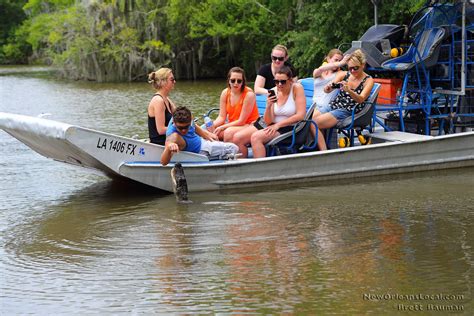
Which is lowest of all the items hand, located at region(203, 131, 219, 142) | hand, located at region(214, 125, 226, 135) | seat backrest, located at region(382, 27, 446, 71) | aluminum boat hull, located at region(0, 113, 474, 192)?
aluminum boat hull, located at region(0, 113, 474, 192)

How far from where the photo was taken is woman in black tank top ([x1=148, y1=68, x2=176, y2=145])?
10.1 meters

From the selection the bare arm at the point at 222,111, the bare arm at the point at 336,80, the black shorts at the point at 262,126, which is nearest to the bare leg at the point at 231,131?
the bare arm at the point at 222,111

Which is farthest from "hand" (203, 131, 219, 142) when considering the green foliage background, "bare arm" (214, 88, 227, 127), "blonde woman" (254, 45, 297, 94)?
the green foliage background

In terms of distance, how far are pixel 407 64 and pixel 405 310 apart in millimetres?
6235

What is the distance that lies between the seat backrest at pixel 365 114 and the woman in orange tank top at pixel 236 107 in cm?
119

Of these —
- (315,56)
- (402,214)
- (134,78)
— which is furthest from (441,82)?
(134,78)

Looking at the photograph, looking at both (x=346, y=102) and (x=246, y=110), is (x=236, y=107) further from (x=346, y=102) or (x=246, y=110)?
(x=346, y=102)

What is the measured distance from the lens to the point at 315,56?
30.8m

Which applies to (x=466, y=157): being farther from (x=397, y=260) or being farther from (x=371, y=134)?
(x=397, y=260)

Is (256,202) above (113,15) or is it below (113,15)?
below

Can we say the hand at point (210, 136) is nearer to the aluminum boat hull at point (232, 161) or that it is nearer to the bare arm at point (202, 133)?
the bare arm at point (202, 133)

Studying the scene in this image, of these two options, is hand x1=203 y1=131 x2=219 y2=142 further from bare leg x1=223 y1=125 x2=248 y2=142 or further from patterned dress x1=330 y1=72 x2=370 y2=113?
patterned dress x1=330 y1=72 x2=370 y2=113

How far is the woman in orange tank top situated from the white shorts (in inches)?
9.8

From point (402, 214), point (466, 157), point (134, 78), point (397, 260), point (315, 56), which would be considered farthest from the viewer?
point (134, 78)
